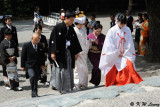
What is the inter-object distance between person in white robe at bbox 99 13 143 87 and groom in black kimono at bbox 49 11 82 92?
0.74 m

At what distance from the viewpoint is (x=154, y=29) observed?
36.1ft

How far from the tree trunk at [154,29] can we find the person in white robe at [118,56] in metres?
4.77

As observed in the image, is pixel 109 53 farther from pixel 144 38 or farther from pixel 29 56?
pixel 144 38

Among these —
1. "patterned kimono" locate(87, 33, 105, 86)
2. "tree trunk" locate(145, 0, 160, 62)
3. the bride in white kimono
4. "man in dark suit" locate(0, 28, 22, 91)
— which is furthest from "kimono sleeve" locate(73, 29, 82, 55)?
"tree trunk" locate(145, 0, 160, 62)

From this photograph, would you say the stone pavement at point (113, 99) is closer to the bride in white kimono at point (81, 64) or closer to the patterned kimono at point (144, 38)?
the bride in white kimono at point (81, 64)

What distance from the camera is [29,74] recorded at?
659 centimetres

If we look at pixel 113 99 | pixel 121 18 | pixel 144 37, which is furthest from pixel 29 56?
pixel 144 37

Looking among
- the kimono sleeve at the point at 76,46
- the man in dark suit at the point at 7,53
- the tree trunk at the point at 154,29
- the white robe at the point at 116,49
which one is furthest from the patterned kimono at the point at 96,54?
the tree trunk at the point at 154,29

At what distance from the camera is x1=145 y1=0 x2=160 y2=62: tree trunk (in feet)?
35.4

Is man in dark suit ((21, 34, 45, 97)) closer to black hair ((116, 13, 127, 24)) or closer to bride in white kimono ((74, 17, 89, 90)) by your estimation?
bride in white kimono ((74, 17, 89, 90))

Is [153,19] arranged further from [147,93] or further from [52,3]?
[52,3]

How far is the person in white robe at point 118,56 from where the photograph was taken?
638cm

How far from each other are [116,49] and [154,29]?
502 cm

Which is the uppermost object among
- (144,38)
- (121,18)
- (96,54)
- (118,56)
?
(121,18)
